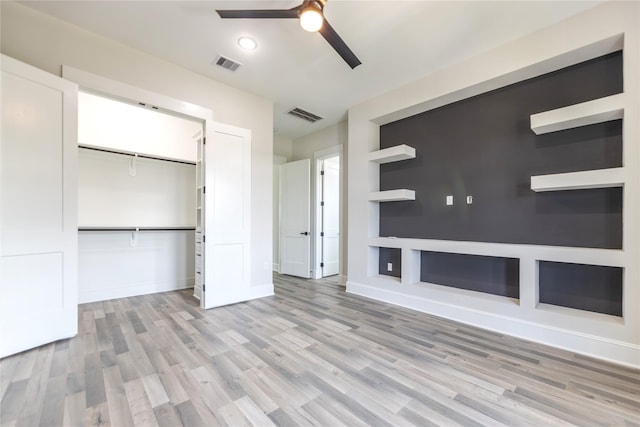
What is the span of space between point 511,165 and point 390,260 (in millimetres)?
2091

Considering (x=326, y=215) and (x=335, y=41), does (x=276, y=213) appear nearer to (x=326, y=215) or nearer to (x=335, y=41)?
(x=326, y=215)

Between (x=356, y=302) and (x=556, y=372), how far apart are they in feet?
7.31

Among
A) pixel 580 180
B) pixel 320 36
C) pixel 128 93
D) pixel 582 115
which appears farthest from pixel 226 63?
pixel 580 180

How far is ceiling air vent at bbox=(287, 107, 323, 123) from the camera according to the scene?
4.61 metres

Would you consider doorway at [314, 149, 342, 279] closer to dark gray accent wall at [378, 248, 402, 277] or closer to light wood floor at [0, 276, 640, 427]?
dark gray accent wall at [378, 248, 402, 277]

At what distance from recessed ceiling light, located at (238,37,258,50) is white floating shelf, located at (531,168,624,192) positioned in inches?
128

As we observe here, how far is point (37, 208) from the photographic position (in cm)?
235

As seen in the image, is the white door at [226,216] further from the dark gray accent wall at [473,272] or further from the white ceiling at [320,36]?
the dark gray accent wall at [473,272]

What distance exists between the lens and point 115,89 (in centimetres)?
287

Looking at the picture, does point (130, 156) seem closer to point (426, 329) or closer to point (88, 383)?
point (88, 383)

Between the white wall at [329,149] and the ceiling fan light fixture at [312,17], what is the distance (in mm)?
3077

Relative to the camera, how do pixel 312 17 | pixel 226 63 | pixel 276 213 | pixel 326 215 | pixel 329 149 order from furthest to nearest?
pixel 276 213 < pixel 326 215 < pixel 329 149 < pixel 226 63 < pixel 312 17

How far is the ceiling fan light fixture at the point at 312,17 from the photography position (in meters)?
1.89

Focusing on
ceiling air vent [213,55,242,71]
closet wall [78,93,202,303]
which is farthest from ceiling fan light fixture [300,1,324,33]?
closet wall [78,93,202,303]
